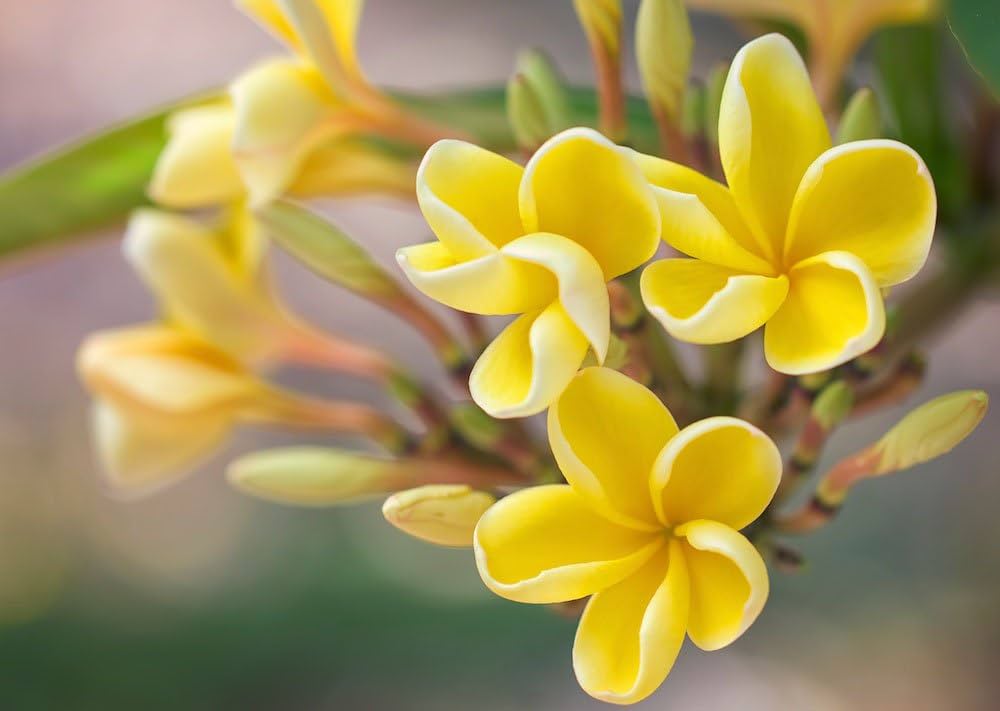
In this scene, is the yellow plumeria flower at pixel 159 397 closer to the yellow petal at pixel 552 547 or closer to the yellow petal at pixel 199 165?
the yellow petal at pixel 199 165

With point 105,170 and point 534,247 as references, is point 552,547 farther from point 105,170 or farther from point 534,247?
point 105,170

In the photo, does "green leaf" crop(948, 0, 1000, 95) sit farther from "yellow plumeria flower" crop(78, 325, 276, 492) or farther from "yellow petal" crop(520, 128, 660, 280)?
"yellow plumeria flower" crop(78, 325, 276, 492)

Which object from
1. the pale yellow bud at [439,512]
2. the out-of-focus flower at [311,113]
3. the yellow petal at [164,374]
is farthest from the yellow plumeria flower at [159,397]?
the pale yellow bud at [439,512]

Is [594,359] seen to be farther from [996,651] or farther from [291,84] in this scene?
[996,651]

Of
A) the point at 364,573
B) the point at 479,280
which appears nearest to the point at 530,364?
the point at 479,280

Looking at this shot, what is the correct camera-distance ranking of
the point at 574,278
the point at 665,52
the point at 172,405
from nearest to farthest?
the point at 574,278, the point at 665,52, the point at 172,405

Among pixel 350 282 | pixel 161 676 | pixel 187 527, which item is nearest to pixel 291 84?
pixel 350 282

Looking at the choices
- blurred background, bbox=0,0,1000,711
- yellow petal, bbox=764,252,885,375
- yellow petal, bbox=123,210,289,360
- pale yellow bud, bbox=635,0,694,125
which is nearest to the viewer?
yellow petal, bbox=764,252,885,375

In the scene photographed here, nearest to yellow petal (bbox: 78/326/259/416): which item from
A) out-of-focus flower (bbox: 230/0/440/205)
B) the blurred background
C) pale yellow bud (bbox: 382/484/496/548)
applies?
out-of-focus flower (bbox: 230/0/440/205)
